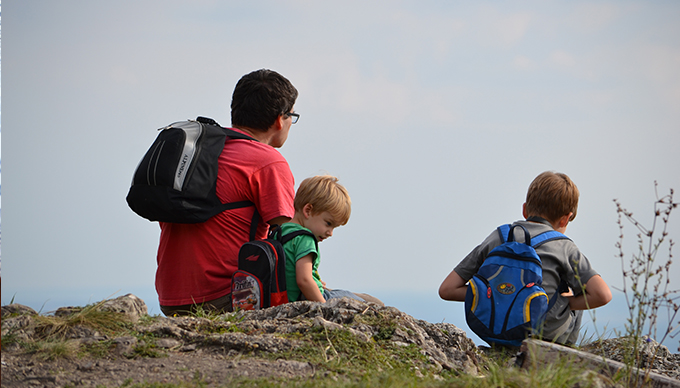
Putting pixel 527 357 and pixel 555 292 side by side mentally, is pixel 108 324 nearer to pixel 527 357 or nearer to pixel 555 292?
pixel 527 357

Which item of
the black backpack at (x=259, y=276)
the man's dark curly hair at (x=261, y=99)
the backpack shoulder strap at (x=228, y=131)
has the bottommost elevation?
the black backpack at (x=259, y=276)


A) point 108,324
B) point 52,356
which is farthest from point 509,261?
point 52,356

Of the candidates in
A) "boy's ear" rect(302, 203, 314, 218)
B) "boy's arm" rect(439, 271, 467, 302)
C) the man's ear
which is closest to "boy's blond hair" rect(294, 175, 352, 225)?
"boy's ear" rect(302, 203, 314, 218)

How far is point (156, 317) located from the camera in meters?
3.46

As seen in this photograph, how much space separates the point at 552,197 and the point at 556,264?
63cm

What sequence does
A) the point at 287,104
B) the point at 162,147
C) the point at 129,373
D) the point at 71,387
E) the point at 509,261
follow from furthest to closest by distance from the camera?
the point at 287,104 < the point at 509,261 < the point at 162,147 < the point at 129,373 < the point at 71,387

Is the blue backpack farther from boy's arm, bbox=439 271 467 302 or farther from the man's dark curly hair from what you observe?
the man's dark curly hair

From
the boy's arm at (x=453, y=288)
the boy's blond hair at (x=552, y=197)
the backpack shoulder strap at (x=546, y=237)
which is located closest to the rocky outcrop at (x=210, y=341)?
the boy's arm at (x=453, y=288)

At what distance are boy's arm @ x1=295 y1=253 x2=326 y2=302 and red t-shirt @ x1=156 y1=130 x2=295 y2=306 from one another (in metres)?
0.39

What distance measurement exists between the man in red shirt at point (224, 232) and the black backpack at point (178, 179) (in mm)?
141

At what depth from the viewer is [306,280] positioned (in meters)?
4.27

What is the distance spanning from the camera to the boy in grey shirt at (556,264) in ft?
14.7

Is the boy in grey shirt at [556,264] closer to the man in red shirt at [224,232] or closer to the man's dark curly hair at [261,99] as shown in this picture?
the man in red shirt at [224,232]

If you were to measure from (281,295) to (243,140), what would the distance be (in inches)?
51.0
